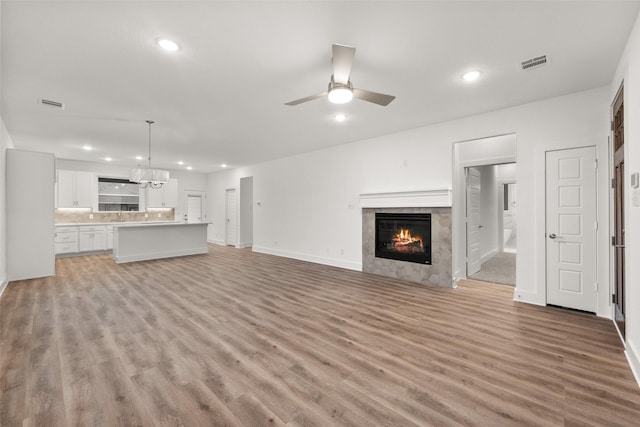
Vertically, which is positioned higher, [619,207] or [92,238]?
[619,207]

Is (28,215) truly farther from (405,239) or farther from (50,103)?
(405,239)

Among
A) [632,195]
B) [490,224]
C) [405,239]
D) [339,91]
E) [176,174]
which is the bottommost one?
[405,239]

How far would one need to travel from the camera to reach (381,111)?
14.0 ft

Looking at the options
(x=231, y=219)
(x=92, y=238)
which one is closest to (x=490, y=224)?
(x=231, y=219)

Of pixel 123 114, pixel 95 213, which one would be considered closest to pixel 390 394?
pixel 123 114

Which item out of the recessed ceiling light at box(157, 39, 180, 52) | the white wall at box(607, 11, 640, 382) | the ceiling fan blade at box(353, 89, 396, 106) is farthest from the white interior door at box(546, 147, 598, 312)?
the recessed ceiling light at box(157, 39, 180, 52)

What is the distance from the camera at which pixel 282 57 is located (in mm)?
2727

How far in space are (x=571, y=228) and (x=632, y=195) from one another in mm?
1478

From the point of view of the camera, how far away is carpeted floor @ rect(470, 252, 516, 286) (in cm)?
520

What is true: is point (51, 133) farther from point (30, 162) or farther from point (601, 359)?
point (601, 359)

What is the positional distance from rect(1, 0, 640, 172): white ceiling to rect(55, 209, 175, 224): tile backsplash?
4.36m

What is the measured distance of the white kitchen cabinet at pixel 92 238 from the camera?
7883mm

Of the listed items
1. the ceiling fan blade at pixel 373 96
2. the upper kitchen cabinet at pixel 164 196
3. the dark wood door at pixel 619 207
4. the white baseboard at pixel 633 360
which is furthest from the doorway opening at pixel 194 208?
the white baseboard at pixel 633 360

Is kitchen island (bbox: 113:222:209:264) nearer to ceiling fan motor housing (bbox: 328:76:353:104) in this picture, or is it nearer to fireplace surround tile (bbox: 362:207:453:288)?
fireplace surround tile (bbox: 362:207:453:288)
